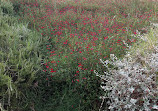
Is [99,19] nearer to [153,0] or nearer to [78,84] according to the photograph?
[78,84]

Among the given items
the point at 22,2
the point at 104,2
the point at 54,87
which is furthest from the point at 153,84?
the point at 22,2

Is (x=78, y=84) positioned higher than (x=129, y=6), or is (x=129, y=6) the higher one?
(x=129, y=6)

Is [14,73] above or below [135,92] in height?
below

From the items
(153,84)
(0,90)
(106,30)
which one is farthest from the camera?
(106,30)

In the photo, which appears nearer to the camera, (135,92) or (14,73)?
(135,92)

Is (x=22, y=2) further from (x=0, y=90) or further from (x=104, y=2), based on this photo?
(x=0, y=90)

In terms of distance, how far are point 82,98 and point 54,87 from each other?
633 millimetres

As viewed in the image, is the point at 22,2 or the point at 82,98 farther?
the point at 22,2

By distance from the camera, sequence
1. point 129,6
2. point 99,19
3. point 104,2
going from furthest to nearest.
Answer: point 104,2
point 129,6
point 99,19

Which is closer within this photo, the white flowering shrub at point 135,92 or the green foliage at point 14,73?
the white flowering shrub at point 135,92

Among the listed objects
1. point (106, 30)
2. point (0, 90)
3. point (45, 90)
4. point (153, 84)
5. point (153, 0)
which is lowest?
point (45, 90)

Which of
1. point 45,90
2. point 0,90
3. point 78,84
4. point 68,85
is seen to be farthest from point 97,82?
point 0,90

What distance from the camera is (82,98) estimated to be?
312 cm

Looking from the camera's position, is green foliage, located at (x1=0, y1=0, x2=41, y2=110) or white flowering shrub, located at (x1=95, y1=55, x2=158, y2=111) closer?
white flowering shrub, located at (x1=95, y1=55, x2=158, y2=111)
